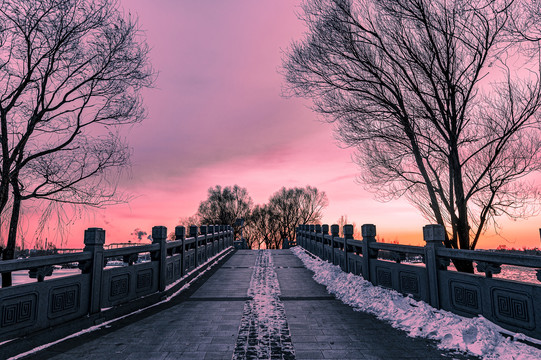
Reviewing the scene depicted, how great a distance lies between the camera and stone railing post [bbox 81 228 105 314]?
584cm

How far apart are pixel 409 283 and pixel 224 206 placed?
46097mm

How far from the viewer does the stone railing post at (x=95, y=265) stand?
5.84m

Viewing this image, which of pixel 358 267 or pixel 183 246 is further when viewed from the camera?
pixel 183 246

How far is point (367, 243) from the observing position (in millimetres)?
8805

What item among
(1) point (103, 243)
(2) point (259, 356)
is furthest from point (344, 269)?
(1) point (103, 243)

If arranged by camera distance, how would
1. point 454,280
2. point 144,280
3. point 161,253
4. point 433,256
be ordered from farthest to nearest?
point 161,253
point 144,280
point 433,256
point 454,280

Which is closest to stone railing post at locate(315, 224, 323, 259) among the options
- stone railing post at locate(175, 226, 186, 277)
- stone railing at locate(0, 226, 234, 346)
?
stone railing post at locate(175, 226, 186, 277)

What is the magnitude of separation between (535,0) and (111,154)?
40.7ft

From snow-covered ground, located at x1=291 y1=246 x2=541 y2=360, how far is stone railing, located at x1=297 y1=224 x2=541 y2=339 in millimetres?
177

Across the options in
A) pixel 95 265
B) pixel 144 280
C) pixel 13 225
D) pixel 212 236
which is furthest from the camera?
pixel 212 236

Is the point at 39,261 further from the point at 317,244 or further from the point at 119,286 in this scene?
the point at 317,244

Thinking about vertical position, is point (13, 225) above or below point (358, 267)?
above

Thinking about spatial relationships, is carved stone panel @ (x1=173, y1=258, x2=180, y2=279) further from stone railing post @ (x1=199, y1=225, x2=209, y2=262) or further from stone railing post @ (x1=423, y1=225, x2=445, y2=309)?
stone railing post @ (x1=423, y1=225, x2=445, y2=309)

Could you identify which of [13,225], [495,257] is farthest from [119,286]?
[495,257]
